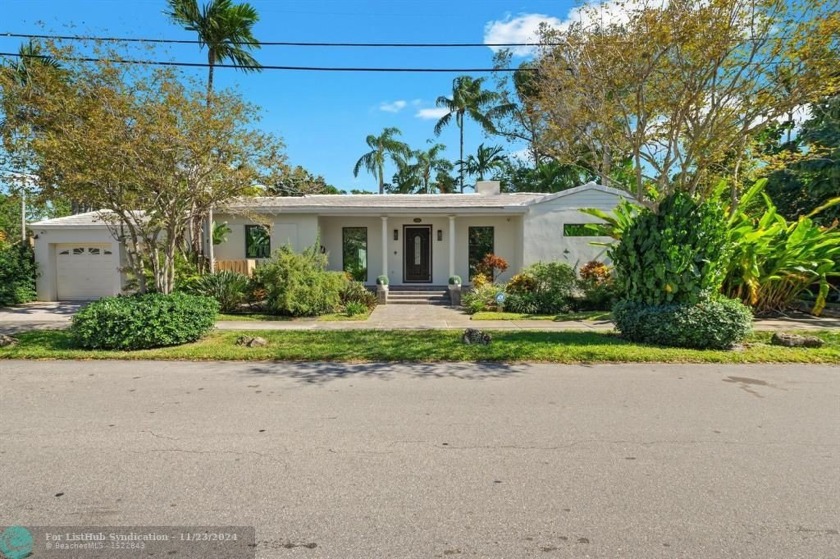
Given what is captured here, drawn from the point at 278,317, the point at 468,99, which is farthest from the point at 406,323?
the point at 468,99

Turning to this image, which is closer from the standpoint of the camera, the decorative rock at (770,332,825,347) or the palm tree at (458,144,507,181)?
the decorative rock at (770,332,825,347)

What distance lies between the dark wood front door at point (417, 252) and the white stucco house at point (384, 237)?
4 centimetres

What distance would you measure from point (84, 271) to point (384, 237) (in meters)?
10.3

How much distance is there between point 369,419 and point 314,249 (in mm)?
9635

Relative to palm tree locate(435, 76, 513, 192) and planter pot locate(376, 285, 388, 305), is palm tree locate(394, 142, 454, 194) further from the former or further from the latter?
planter pot locate(376, 285, 388, 305)

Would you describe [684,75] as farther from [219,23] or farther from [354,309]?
[219,23]

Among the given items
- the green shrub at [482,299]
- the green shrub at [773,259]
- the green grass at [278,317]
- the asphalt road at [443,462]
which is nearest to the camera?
the asphalt road at [443,462]

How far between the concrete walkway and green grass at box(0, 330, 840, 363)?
5.25 feet

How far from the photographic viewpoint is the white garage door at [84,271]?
52.9ft

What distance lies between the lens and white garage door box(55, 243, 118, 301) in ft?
52.9

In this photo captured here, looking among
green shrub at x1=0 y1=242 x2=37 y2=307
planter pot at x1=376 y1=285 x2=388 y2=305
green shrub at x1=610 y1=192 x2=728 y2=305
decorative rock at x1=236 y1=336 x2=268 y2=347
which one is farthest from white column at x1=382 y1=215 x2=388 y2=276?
green shrub at x1=0 y1=242 x2=37 y2=307

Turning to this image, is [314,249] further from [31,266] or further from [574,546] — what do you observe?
[574,546]

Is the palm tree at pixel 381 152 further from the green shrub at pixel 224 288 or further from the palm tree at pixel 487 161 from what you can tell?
the green shrub at pixel 224 288

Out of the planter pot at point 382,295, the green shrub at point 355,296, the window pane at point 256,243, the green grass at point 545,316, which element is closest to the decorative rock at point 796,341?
the green grass at point 545,316
